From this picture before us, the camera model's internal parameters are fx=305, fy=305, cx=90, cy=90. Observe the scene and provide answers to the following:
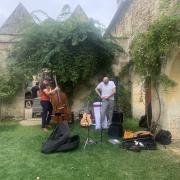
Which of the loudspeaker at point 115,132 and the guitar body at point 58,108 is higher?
the guitar body at point 58,108

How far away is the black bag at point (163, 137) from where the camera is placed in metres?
7.41

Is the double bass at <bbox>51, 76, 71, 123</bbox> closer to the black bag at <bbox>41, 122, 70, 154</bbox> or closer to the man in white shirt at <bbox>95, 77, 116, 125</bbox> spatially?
the man in white shirt at <bbox>95, 77, 116, 125</bbox>

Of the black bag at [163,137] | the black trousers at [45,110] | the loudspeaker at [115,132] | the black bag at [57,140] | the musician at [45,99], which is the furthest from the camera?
the black trousers at [45,110]

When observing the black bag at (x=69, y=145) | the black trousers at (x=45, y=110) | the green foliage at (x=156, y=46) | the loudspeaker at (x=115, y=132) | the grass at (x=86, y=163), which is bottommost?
the grass at (x=86, y=163)

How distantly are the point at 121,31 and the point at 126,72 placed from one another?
2.96 m

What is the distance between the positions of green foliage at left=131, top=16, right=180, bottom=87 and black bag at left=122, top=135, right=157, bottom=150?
1.58 meters

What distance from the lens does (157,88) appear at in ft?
26.6

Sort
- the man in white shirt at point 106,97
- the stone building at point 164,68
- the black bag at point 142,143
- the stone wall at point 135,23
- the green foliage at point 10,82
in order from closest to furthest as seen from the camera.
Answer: the black bag at point 142,143, the stone building at point 164,68, the stone wall at point 135,23, the man in white shirt at point 106,97, the green foliage at point 10,82

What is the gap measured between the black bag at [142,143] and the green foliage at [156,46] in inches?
62.4

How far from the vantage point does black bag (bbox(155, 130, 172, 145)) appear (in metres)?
7.41

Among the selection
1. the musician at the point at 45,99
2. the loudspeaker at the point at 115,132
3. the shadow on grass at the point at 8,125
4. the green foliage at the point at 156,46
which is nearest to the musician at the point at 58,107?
the musician at the point at 45,99

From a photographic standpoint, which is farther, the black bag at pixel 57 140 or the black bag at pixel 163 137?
the black bag at pixel 163 137

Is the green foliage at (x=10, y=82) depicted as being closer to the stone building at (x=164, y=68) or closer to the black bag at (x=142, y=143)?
the stone building at (x=164, y=68)

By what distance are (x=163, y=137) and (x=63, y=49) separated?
4596 mm
